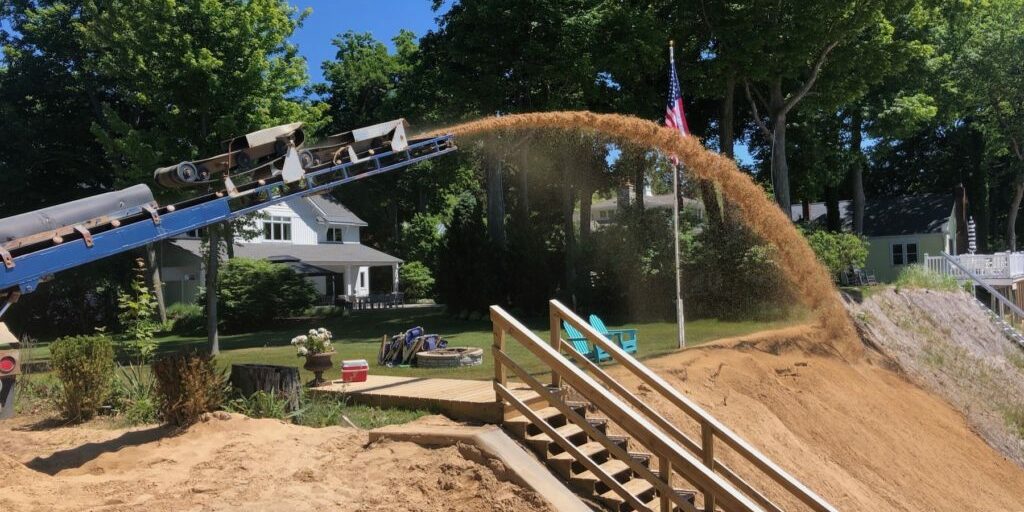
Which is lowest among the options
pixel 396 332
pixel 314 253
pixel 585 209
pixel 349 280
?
pixel 396 332

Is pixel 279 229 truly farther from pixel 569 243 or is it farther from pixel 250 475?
pixel 250 475

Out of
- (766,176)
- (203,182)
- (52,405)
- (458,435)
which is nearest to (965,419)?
(458,435)

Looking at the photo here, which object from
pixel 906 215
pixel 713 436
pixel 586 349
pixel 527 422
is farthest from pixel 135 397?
pixel 906 215

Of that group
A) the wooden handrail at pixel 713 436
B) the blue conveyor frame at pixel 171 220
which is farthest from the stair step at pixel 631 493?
the blue conveyor frame at pixel 171 220

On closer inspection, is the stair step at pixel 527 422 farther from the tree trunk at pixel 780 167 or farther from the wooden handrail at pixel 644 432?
the tree trunk at pixel 780 167

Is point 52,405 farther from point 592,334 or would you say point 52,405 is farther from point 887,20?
point 887,20

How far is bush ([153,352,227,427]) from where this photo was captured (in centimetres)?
822

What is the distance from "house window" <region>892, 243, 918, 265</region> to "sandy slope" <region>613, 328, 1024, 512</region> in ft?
89.7

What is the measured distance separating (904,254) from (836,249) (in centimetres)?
1978

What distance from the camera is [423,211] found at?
58.8m

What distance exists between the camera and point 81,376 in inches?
376

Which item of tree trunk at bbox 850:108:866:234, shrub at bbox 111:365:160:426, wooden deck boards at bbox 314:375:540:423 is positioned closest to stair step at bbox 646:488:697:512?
wooden deck boards at bbox 314:375:540:423

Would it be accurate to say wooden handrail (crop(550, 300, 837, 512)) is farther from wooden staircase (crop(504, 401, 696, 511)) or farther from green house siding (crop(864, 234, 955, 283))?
green house siding (crop(864, 234, 955, 283))

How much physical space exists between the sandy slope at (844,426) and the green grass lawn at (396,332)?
209 centimetres
